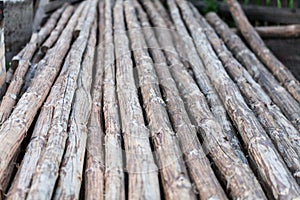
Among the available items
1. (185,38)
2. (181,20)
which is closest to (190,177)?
(185,38)

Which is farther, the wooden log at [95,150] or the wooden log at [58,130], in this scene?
the wooden log at [95,150]

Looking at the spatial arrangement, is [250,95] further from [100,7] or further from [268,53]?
[100,7]

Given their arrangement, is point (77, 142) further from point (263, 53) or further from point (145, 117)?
point (263, 53)

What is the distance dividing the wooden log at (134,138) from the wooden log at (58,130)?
11.2 inches

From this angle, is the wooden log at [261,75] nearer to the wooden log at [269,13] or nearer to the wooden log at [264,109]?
the wooden log at [264,109]

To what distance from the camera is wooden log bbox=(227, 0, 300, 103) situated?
3.54 m

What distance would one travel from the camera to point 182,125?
2674mm

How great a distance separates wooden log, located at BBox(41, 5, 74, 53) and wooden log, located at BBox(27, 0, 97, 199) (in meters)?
0.21

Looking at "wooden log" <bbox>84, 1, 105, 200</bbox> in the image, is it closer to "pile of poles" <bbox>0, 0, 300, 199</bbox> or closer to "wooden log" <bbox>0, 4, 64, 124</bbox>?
"pile of poles" <bbox>0, 0, 300, 199</bbox>

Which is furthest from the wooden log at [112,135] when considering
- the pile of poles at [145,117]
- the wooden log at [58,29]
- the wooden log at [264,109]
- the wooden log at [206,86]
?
the wooden log at [264,109]

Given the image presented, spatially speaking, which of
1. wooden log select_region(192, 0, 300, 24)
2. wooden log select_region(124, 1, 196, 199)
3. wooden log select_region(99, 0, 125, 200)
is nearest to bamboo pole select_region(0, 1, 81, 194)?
wooden log select_region(99, 0, 125, 200)

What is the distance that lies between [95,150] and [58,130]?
0.21 m

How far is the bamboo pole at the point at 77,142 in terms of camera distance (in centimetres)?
212

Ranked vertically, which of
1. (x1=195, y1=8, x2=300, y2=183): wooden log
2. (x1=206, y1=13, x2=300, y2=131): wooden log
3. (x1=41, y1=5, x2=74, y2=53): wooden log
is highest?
(x1=41, y1=5, x2=74, y2=53): wooden log
